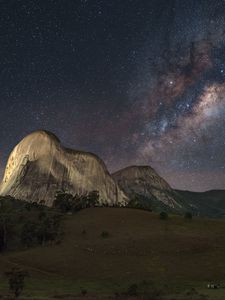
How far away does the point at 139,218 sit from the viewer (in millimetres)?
105750

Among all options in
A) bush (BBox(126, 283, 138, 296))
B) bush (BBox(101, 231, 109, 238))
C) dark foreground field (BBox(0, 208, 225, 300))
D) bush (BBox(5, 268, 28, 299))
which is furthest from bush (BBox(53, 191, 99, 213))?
bush (BBox(5, 268, 28, 299))

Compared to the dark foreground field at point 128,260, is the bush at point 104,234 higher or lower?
higher

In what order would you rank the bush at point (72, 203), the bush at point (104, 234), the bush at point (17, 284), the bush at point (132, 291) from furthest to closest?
the bush at point (72, 203) < the bush at point (104, 234) < the bush at point (132, 291) < the bush at point (17, 284)

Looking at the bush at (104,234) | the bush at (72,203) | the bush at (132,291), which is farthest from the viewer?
the bush at (72,203)

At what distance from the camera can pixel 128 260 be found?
71.1m

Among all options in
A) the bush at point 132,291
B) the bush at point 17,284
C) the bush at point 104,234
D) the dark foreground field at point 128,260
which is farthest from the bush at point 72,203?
the bush at point 17,284

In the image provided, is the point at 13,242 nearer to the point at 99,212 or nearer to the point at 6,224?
the point at 6,224

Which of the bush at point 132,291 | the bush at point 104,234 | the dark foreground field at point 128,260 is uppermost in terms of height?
the bush at point 104,234

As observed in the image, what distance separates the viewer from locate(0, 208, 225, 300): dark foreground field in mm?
51438

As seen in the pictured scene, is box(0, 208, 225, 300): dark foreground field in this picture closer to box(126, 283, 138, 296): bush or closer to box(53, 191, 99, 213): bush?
box(126, 283, 138, 296): bush

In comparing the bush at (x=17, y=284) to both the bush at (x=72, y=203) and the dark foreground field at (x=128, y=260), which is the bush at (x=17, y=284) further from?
the bush at (x=72, y=203)

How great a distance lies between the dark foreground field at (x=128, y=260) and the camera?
51.4 metres

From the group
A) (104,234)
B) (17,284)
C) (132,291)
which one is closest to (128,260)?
(104,234)

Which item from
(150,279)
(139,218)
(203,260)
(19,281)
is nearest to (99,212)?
(139,218)
